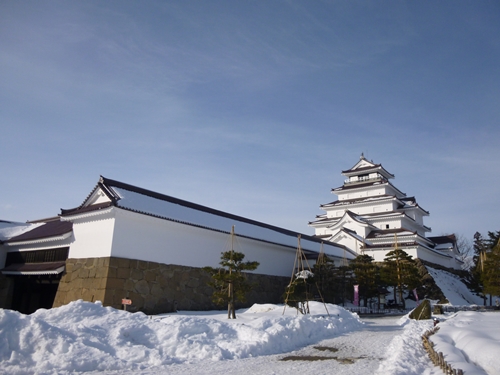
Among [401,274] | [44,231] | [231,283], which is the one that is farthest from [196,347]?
[401,274]

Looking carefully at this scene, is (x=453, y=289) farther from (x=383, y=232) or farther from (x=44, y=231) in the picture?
(x=44, y=231)

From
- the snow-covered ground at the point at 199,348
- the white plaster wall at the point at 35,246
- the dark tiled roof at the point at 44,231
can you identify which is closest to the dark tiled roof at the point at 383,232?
the snow-covered ground at the point at 199,348

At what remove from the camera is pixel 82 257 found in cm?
1633

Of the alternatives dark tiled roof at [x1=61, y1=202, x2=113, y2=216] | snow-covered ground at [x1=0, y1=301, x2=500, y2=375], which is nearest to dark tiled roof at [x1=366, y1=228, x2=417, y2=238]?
Answer: snow-covered ground at [x1=0, y1=301, x2=500, y2=375]

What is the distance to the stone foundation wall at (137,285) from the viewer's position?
14820 mm

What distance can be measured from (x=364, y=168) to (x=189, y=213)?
87.9ft

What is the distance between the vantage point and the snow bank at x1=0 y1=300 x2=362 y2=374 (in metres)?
6.68

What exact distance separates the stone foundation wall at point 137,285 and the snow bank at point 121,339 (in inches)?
202

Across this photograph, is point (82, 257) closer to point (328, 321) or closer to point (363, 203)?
point (328, 321)

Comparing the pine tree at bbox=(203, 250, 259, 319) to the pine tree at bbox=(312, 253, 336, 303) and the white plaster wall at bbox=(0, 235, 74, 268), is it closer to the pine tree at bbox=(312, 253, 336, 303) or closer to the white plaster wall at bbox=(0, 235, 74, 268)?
the white plaster wall at bbox=(0, 235, 74, 268)

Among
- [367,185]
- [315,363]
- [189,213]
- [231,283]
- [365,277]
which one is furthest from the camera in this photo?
[367,185]

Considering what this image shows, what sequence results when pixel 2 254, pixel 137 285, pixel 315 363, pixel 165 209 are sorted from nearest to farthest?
pixel 315 363 → pixel 137 285 → pixel 165 209 → pixel 2 254

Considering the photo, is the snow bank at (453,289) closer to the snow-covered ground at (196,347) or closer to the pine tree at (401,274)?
the pine tree at (401,274)

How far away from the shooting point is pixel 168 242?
17094 millimetres
